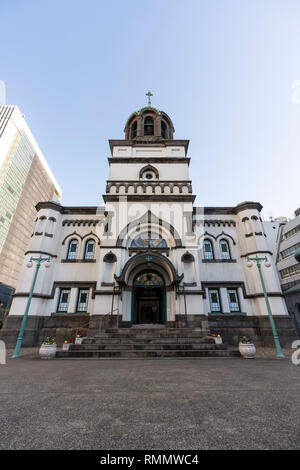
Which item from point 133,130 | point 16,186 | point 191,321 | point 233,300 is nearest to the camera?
point 191,321

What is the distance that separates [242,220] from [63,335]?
18530mm

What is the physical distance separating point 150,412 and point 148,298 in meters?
15.0

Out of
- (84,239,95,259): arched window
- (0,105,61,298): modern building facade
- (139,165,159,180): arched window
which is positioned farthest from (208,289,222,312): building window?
(0,105,61,298): modern building facade

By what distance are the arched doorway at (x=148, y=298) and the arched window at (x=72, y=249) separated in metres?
6.55

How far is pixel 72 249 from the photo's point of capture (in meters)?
17.9

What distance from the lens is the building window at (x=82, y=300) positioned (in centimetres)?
1592

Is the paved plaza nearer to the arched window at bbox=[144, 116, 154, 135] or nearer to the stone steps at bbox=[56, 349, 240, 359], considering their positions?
the stone steps at bbox=[56, 349, 240, 359]

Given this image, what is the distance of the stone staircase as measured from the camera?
31.7 ft

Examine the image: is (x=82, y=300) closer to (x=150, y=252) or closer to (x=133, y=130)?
(x=150, y=252)

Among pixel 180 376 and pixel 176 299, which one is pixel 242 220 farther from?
pixel 180 376

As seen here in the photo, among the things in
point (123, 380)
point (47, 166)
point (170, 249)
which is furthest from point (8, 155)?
point (123, 380)

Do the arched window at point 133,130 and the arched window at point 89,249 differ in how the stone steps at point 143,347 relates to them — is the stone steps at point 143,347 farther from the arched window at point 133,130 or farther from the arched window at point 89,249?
the arched window at point 133,130

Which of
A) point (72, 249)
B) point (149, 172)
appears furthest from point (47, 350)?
point (149, 172)

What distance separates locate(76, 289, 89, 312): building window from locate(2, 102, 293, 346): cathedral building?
0.08 metres
